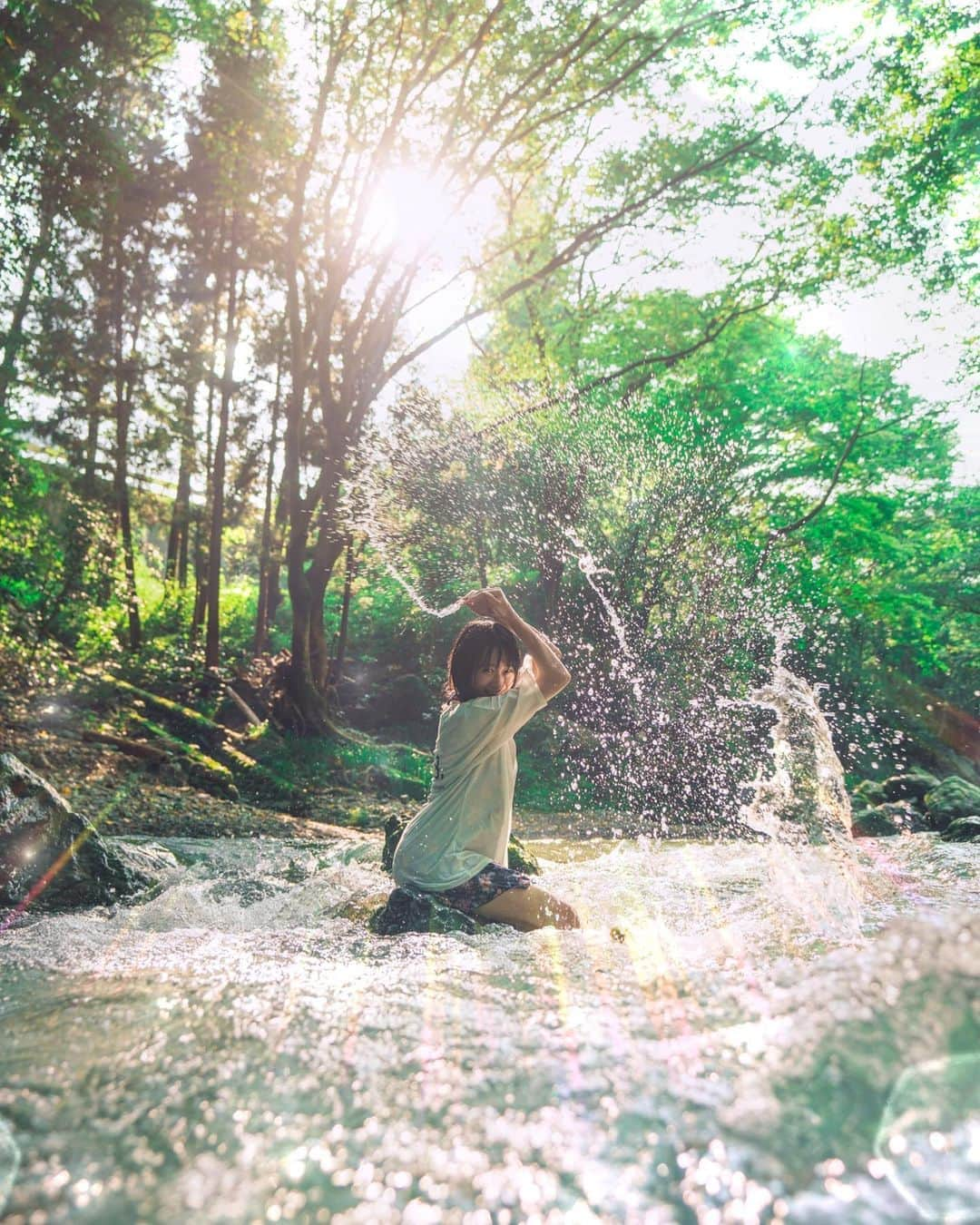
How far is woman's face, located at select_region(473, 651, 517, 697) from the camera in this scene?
412 cm

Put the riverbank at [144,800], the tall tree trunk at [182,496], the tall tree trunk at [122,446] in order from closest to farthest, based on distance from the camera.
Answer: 1. the riverbank at [144,800]
2. the tall tree trunk at [122,446]
3. the tall tree trunk at [182,496]

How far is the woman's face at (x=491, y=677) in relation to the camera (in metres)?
4.12

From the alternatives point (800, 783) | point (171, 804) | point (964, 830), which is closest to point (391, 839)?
point (171, 804)

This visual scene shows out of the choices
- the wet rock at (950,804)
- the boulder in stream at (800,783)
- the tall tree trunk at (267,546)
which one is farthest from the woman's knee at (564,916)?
the tall tree trunk at (267,546)

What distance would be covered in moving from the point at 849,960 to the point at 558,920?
185 centimetres

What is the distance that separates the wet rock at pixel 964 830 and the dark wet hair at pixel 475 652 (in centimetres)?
648

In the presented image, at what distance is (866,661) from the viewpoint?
20016mm

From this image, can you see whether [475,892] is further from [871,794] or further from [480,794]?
[871,794]

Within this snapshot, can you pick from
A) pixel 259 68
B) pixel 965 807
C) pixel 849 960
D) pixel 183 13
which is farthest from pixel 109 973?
pixel 259 68

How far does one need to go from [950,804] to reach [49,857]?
34.5 feet

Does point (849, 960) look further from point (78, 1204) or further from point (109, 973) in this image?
point (109, 973)

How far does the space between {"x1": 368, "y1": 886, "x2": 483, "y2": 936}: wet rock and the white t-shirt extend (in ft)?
0.25

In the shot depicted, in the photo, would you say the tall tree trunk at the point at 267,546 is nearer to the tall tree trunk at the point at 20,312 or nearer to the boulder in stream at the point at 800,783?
the tall tree trunk at the point at 20,312

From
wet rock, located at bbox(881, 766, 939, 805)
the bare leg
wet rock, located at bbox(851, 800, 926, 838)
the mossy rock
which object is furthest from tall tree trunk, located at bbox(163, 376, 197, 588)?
the bare leg
